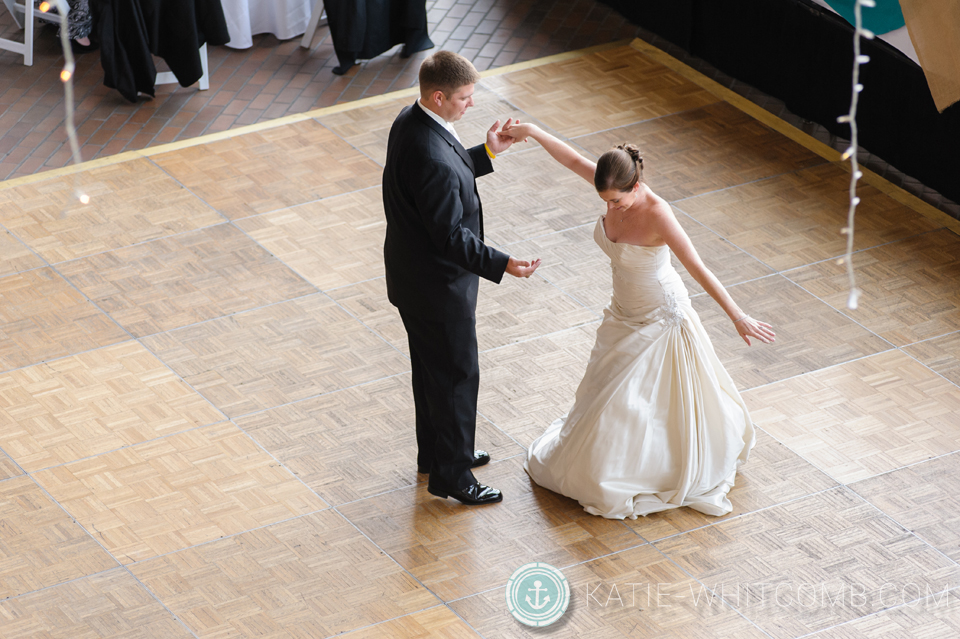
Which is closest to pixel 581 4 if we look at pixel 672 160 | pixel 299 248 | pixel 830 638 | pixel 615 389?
pixel 672 160

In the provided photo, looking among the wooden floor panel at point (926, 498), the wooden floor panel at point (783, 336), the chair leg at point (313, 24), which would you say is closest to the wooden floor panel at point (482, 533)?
the wooden floor panel at point (926, 498)

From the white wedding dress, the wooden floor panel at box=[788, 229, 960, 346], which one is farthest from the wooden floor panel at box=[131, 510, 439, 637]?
the wooden floor panel at box=[788, 229, 960, 346]

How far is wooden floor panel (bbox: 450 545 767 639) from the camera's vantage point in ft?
14.1

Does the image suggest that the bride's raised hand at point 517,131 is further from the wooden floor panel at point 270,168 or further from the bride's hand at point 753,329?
the wooden floor panel at point 270,168

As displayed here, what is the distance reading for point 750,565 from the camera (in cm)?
459

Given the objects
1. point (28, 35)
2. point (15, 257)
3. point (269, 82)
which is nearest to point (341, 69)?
point (269, 82)

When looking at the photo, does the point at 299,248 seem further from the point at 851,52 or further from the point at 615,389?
the point at 851,52

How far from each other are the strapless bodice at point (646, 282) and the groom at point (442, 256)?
47cm

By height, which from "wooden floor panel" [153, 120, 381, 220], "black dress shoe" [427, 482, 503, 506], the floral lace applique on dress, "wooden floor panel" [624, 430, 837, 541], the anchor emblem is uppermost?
the floral lace applique on dress

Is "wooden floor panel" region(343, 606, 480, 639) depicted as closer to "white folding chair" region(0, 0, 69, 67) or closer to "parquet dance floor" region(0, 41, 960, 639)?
"parquet dance floor" region(0, 41, 960, 639)

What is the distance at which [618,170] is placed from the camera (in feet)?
14.4

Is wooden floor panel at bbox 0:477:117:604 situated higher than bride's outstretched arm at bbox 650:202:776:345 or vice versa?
bride's outstretched arm at bbox 650:202:776:345

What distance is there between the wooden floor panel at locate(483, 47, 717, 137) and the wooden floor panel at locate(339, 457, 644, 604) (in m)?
3.44

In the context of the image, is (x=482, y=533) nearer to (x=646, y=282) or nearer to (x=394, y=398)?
(x=394, y=398)
